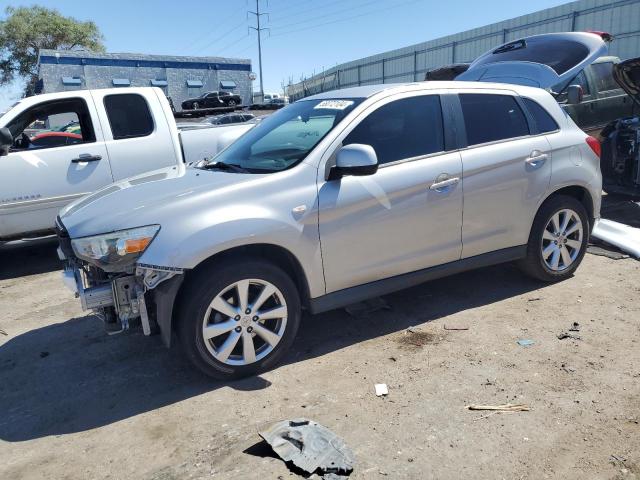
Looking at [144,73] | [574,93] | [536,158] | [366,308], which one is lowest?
[366,308]

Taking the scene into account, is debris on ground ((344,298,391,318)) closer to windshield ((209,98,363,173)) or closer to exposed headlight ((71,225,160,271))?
windshield ((209,98,363,173))

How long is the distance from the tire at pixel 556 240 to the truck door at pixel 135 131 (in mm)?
4403

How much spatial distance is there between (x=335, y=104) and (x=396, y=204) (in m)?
0.93

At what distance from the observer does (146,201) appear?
11.0 feet

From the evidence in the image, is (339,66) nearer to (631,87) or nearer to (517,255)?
(631,87)

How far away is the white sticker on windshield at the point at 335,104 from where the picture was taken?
3.92m

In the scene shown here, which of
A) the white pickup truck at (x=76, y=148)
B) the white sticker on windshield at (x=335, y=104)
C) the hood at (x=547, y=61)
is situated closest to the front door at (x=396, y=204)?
the white sticker on windshield at (x=335, y=104)

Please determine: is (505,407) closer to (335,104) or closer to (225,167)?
(335,104)

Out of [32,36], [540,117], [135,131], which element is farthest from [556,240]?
[32,36]

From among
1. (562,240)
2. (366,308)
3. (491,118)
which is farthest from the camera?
(562,240)

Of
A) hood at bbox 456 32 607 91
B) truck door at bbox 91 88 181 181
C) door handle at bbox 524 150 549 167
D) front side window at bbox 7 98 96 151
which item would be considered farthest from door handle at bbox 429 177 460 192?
front side window at bbox 7 98 96 151

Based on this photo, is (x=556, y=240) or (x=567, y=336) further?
(x=556, y=240)

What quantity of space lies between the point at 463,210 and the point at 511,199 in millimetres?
532

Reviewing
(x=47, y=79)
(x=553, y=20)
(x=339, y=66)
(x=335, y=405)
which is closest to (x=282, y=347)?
(x=335, y=405)
